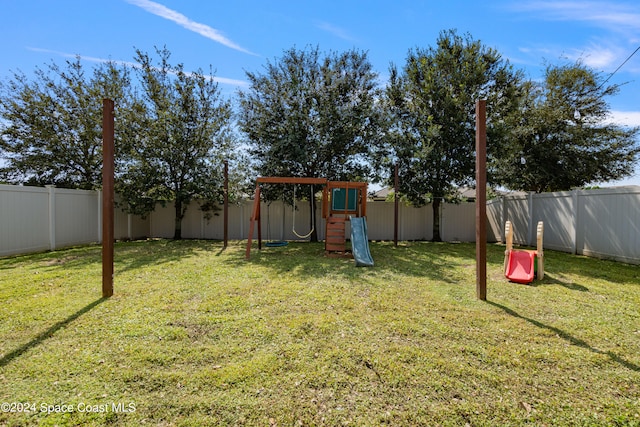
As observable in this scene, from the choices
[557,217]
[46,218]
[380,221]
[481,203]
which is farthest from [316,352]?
[380,221]

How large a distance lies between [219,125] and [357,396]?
1050cm

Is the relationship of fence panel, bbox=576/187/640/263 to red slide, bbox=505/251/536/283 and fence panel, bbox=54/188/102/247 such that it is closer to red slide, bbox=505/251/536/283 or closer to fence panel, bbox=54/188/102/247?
red slide, bbox=505/251/536/283

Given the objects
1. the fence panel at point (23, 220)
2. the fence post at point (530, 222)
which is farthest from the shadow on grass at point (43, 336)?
the fence post at point (530, 222)

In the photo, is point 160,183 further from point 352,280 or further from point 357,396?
point 357,396

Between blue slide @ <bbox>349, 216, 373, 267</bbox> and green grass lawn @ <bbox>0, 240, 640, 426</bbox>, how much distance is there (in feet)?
5.16

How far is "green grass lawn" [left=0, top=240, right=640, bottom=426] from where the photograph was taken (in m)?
1.84

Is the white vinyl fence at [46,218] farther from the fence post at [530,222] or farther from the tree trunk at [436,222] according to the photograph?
the fence post at [530,222]

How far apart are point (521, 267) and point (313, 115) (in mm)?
7257

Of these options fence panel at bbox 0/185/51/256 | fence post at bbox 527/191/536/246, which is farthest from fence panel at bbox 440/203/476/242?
fence panel at bbox 0/185/51/256

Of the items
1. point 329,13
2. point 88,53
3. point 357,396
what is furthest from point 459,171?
point 88,53

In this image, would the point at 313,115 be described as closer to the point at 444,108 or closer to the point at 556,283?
the point at 444,108

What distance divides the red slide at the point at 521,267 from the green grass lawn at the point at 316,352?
0.24m

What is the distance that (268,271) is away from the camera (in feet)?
18.8

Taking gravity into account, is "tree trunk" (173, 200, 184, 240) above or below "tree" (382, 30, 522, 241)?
below
